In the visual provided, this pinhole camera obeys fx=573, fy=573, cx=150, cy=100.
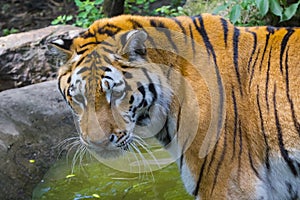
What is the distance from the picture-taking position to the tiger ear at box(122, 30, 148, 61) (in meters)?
2.53

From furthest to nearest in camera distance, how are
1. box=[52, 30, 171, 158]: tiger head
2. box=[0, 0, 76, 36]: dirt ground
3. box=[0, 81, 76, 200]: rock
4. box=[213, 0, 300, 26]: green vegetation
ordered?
box=[0, 0, 76, 36]: dirt ground
box=[213, 0, 300, 26]: green vegetation
box=[0, 81, 76, 200]: rock
box=[52, 30, 171, 158]: tiger head

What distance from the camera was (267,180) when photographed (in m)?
2.60

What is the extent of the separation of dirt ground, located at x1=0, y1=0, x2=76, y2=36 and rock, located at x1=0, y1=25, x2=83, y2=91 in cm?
253

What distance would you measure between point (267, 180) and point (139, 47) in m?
0.84

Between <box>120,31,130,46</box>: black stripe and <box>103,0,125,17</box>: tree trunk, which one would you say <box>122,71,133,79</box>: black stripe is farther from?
<box>103,0,125,17</box>: tree trunk

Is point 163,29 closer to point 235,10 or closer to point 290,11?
point 235,10

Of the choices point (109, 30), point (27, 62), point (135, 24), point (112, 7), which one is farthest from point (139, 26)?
point (112, 7)

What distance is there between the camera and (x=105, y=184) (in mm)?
3924

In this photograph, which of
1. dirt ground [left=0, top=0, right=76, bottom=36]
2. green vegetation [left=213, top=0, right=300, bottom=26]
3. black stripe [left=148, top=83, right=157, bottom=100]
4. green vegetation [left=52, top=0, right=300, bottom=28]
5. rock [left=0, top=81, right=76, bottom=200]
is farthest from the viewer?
dirt ground [left=0, top=0, right=76, bottom=36]

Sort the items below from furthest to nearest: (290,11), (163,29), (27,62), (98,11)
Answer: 1. (98,11)
2. (27,62)
3. (290,11)
4. (163,29)

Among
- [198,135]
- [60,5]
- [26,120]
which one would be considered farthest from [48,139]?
[60,5]

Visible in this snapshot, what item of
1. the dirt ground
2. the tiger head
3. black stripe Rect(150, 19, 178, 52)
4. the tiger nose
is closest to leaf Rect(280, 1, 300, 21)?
black stripe Rect(150, 19, 178, 52)

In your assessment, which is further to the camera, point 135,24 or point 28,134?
point 28,134

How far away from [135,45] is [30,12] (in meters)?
6.62
